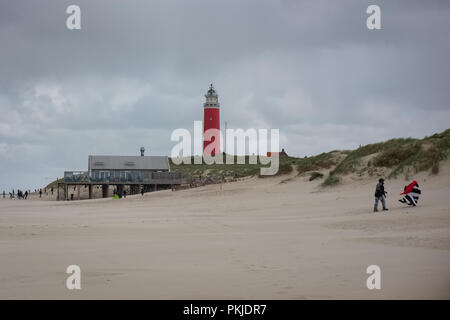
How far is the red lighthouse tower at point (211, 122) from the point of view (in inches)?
2729

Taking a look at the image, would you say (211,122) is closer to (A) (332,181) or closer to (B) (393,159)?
(A) (332,181)

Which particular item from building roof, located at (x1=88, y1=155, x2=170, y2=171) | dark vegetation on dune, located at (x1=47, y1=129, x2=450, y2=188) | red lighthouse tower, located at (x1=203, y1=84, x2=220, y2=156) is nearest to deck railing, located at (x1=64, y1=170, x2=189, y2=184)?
building roof, located at (x1=88, y1=155, x2=170, y2=171)

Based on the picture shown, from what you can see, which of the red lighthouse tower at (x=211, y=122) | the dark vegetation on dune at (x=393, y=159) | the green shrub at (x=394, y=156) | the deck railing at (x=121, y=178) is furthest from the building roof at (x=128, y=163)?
the green shrub at (x=394, y=156)

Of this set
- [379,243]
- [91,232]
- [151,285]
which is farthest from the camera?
[91,232]

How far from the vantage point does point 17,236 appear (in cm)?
1457

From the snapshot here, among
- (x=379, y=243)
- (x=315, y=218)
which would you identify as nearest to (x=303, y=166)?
(x=315, y=218)

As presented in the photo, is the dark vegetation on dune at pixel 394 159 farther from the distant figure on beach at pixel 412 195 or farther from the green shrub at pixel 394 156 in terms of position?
the distant figure on beach at pixel 412 195

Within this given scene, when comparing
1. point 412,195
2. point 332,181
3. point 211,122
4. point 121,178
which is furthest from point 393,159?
point 211,122

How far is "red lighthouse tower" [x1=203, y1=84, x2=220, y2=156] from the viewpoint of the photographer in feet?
227

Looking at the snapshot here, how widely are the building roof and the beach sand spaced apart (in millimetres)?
45767

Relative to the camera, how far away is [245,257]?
Answer: 10.1 m

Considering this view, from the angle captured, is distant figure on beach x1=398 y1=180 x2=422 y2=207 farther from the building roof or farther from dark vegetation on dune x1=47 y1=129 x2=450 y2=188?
the building roof
